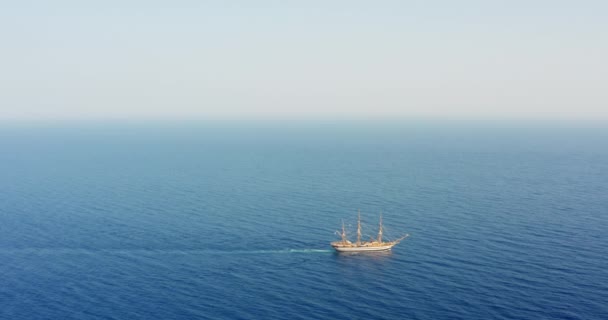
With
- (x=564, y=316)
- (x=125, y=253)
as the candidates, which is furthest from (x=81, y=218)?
(x=564, y=316)

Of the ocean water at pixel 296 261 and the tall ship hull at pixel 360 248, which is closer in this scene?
the ocean water at pixel 296 261

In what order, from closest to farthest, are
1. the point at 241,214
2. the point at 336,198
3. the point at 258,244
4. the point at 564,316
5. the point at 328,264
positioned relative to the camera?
1. the point at 564,316
2. the point at 328,264
3. the point at 258,244
4. the point at 241,214
5. the point at 336,198

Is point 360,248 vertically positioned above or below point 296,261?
above

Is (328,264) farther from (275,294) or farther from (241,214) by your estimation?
(241,214)

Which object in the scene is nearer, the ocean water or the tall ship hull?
the ocean water

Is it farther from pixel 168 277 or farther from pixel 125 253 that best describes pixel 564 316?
pixel 125 253

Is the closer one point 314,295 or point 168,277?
point 314,295

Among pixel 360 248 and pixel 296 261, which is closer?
pixel 296 261

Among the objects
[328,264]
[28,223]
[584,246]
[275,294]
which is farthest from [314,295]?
[28,223]

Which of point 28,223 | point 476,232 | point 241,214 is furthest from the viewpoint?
point 241,214
